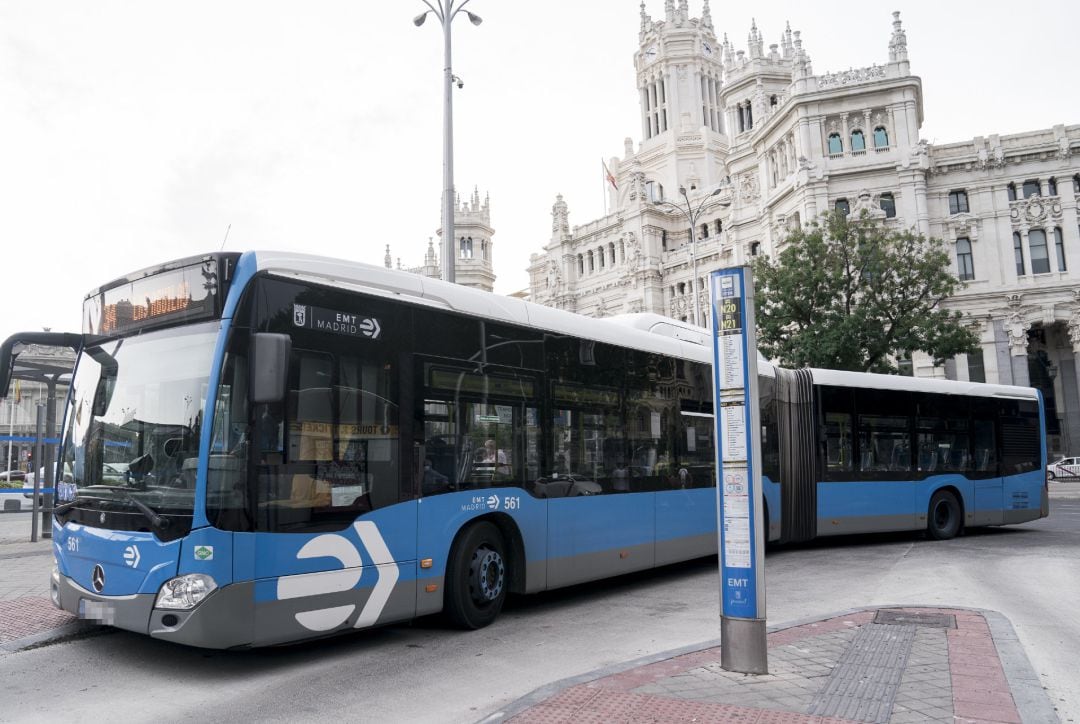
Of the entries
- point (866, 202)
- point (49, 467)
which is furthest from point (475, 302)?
point (866, 202)

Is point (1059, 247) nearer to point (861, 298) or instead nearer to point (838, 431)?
point (861, 298)

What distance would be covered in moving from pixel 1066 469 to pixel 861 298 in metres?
19.2

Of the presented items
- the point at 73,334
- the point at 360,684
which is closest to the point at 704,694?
the point at 360,684

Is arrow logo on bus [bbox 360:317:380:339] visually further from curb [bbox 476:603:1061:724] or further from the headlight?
curb [bbox 476:603:1061:724]

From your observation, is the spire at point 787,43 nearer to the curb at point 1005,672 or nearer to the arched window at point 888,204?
the arched window at point 888,204

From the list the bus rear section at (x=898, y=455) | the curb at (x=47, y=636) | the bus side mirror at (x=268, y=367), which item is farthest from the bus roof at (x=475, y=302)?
the curb at (x=47, y=636)

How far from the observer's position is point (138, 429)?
246 inches

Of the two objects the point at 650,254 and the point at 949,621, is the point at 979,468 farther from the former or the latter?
the point at 650,254

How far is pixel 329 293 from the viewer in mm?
6648

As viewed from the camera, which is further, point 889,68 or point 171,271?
point 889,68

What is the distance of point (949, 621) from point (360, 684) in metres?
5.37

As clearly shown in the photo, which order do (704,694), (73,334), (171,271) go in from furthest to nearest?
(73,334) → (171,271) → (704,694)

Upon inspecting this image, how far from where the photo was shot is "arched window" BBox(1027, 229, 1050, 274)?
47469mm

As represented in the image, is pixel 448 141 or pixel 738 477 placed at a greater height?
pixel 448 141
